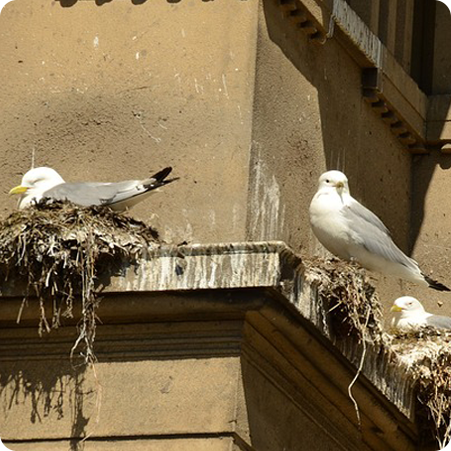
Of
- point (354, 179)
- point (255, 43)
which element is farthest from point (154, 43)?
point (354, 179)

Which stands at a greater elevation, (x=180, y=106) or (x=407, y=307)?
(x=180, y=106)

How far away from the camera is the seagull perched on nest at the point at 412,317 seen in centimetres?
1788

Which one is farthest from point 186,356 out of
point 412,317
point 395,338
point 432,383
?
point 412,317

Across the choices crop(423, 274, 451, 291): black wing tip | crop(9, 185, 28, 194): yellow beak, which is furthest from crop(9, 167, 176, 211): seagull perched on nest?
crop(423, 274, 451, 291): black wing tip

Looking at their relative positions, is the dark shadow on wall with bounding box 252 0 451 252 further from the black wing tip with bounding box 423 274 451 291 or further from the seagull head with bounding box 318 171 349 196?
the black wing tip with bounding box 423 274 451 291

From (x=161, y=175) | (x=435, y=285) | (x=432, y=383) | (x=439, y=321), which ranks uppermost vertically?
(x=161, y=175)

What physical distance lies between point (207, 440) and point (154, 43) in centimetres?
309

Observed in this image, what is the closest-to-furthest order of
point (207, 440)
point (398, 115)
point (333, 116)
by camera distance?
point (207, 440)
point (333, 116)
point (398, 115)

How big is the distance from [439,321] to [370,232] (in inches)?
66.8

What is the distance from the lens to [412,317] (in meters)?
18.0

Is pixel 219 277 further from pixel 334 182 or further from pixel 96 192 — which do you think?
pixel 334 182

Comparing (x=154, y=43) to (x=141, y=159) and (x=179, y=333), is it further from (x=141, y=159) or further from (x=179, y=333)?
(x=179, y=333)

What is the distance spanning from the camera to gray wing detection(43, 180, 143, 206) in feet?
50.6

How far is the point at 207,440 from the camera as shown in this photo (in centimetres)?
1454
